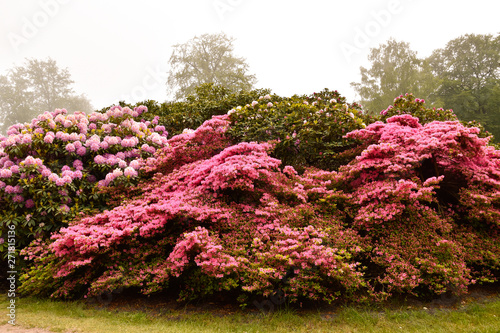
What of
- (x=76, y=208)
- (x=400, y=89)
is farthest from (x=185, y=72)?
(x=76, y=208)

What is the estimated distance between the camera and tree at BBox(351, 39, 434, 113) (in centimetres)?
2409

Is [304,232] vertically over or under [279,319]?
over

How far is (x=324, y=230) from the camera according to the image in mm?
4008

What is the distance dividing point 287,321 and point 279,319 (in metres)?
0.10

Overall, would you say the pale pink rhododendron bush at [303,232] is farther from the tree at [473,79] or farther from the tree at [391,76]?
the tree at [473,79]

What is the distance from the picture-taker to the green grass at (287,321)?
329 cm

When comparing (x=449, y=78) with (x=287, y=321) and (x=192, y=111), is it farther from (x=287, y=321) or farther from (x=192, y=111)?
(x=287, y=321)

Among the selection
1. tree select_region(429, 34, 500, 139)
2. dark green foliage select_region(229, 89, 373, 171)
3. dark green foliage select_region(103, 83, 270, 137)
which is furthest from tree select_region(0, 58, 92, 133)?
tree select_region(429, 34, 500, 139)

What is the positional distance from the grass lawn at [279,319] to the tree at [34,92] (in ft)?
138

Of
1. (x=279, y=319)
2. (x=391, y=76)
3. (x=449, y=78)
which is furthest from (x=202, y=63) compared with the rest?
(x=279, y=319)

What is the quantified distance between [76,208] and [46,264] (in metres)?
1.04

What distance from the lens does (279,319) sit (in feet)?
11.4

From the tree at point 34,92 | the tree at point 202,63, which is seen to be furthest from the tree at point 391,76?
the tree at point 34,92

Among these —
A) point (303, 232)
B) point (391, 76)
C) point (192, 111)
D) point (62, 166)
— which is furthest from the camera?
point (391, 76)
